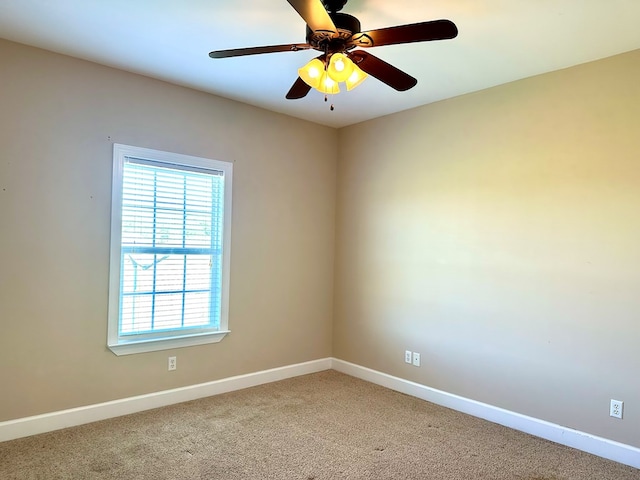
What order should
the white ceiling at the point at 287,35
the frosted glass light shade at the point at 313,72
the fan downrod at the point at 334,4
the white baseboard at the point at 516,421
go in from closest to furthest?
the fan downrod at the point at 334,4 < the frosted glass light shade at the point at 313,72 < the white ceiling at the point at 287,35 < the white baseboard at the point at 516,421

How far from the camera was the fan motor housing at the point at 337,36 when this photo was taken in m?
1.96

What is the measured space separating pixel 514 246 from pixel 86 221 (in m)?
3.20

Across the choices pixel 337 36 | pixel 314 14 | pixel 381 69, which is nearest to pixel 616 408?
pixel 381 69

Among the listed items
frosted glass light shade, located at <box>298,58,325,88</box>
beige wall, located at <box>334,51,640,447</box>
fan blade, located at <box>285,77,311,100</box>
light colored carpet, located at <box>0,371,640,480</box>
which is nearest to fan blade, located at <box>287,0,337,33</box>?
frosted glass light shade, located at <box>298,58,325,88</box>

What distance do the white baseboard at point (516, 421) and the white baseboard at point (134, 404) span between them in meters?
0.88

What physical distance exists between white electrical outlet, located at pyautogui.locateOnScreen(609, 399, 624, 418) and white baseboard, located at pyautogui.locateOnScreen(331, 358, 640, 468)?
0.57 ft

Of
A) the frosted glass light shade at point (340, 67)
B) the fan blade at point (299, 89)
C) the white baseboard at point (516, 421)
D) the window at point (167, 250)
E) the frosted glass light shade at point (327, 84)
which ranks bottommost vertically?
the white baseboard at point (516, 421)

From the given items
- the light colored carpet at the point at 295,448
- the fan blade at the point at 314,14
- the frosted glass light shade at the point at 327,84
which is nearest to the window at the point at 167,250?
the light colored carpet at the point at 295,448

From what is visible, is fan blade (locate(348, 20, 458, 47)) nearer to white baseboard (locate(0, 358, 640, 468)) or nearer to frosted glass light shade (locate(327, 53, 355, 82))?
frosted glass light shade (locate(327, 53, 355, 82))

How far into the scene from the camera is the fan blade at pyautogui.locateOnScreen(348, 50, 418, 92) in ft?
7.07

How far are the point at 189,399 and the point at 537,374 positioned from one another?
2.75 meters

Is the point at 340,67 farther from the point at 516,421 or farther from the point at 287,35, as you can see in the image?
the point at 516,421

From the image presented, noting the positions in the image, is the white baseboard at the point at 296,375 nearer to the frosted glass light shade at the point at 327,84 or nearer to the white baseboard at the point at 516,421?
the white baseboard at the point at 516,421

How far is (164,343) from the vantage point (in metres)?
3.48
